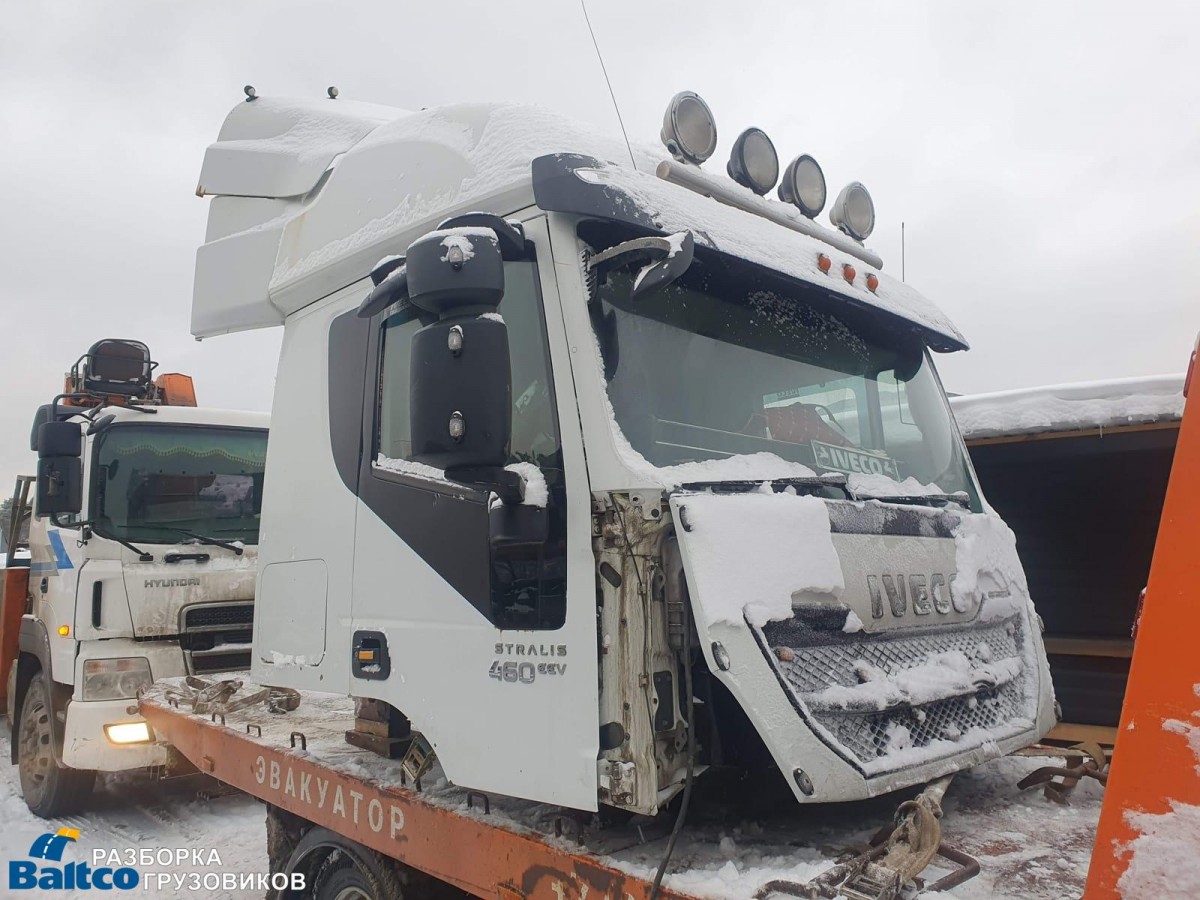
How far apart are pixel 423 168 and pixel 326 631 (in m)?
1.58

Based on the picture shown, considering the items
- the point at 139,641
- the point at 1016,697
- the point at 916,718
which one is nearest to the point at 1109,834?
the point at 916,718

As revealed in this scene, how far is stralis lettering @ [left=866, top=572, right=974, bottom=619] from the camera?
233 centimetres

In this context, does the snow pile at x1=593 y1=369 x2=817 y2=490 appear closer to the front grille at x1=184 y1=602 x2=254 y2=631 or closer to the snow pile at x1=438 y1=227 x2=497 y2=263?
the snow pile at x1=438 y1=227 x2=497 y2=263

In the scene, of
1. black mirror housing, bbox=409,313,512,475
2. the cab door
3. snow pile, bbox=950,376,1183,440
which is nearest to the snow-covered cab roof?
the cab door

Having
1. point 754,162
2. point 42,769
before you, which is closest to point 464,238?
point 754,162

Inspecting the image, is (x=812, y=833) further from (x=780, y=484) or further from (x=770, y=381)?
(x=770, y=381)

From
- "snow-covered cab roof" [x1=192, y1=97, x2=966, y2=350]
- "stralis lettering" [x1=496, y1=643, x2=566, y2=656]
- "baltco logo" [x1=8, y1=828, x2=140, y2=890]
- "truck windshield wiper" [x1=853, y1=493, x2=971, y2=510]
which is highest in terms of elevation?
"snow-covered cab roof" [x1=192, y1=97, x2=966, y2=350]

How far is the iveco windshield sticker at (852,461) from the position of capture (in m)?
2.69

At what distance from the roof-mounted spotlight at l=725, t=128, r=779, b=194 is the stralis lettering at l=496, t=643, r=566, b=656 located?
5.98 ft

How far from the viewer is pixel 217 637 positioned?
20.3 feet

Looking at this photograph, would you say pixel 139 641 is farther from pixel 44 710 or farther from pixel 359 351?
pixel 359 351

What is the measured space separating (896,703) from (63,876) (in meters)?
5.26

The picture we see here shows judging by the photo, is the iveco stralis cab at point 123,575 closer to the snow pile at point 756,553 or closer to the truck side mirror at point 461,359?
the truck side mirror at point 461,359

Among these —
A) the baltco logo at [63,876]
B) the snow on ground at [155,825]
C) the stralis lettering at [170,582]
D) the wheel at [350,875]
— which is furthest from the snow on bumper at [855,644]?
the stralis lettering at [170,582]
